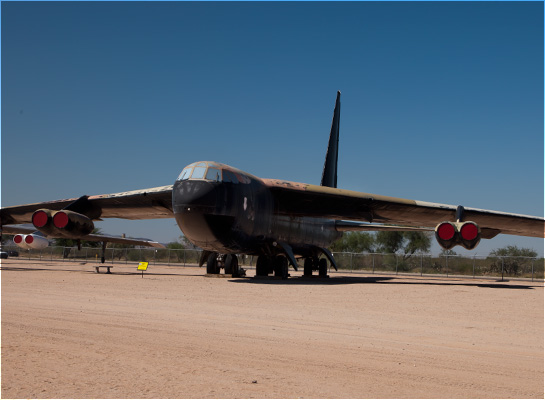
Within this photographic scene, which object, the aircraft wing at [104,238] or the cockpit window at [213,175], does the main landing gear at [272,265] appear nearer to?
the cockpit window at [213,175]

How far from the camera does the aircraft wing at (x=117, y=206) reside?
80.2 feet

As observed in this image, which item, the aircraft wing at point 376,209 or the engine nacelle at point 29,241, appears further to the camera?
the engine nacelle at point 29,241

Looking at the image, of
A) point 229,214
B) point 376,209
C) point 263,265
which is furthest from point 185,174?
point 376,209

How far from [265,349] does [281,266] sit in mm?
16464

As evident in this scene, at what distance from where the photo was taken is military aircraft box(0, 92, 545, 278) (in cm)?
1961

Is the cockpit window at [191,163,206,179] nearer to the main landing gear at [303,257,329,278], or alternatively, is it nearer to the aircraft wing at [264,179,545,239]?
the aircraft wing at [264,179,545,239]

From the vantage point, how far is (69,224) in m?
22.9

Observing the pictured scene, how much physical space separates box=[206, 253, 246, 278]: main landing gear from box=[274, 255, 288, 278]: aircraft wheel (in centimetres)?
138

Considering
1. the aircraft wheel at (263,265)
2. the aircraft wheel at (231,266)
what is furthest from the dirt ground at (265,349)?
the aircraft wheel at (263,265)

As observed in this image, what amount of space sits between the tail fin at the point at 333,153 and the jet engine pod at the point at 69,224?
13.6 meters

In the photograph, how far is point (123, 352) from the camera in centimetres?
688

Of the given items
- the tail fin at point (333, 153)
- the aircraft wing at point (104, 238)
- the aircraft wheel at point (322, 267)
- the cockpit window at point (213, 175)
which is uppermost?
the tail fin at point (333, 153)

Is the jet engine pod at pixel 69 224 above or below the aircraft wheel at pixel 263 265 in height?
above

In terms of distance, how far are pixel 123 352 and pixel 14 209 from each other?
22896mm
